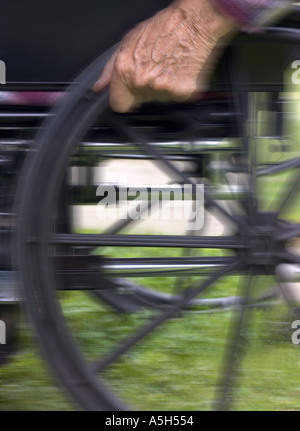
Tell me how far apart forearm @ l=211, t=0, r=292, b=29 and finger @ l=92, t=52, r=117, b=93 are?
0.26 m

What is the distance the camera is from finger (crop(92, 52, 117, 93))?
1.72 metres

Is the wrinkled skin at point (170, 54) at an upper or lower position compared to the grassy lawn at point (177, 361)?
upper

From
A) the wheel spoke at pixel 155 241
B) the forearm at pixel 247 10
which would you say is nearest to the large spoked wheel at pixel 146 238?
the wheel spoke at pixel 155 241

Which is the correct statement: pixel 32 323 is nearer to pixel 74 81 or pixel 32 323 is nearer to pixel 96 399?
pixel 96 399

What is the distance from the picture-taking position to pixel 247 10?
1595 millimetres

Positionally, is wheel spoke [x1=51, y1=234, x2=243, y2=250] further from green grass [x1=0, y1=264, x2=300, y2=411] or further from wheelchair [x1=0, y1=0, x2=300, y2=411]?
green grass [x1=0, y1=264, x2=300, y2=411]

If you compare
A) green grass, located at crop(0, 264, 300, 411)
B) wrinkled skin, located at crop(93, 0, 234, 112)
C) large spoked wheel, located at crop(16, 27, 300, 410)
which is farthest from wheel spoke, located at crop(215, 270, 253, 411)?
wrinkled skin, located at crop(93, 0, 234, 112)

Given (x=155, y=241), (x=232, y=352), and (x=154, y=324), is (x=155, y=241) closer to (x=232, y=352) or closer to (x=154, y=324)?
(x=154, y=324)

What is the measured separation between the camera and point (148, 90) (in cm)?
170

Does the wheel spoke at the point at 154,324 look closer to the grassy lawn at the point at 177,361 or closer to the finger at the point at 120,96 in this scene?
the grassy lawn at the point at 177,361

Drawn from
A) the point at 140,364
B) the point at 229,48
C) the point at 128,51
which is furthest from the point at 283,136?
the point at 140,364

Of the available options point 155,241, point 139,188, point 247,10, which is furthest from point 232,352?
point 247,10

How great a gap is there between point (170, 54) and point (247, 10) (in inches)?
7.7

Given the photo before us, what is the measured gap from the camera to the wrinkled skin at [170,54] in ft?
5.43
